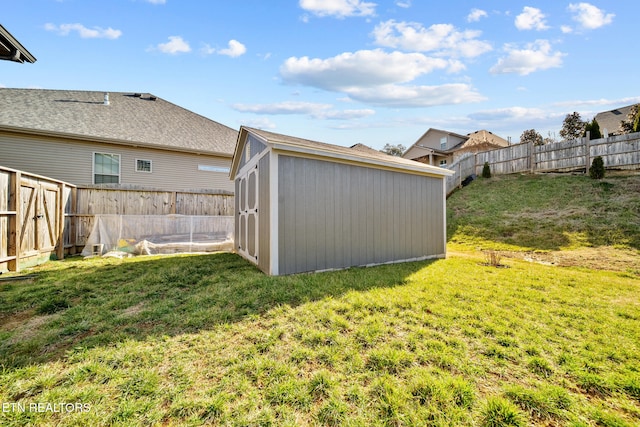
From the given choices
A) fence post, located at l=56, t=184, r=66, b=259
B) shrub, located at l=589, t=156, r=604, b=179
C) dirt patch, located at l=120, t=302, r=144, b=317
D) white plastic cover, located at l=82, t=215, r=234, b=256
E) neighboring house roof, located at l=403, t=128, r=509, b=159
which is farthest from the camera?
neighboring house roof, located at l=403, t=128, r=509, b=159

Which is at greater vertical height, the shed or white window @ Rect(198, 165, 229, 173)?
white window @ Rect(198, 165, 229, 173)

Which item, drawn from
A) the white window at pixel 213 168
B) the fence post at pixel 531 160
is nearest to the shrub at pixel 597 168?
the fence post at pixel 531 160

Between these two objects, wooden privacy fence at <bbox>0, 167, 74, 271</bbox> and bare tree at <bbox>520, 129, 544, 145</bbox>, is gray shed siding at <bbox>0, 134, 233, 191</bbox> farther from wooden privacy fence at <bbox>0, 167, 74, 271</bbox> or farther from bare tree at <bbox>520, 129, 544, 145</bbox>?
bare tree at <bbox>520, 129, 544, 145</bbox>

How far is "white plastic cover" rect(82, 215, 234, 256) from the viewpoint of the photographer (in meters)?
7.63

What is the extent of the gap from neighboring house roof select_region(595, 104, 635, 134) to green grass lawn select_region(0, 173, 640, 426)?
84.9ft

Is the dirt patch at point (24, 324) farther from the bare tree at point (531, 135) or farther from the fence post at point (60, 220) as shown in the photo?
the bare tree at point (531, 135)

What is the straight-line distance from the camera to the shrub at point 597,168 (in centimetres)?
1074

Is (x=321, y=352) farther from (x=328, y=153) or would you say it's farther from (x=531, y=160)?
(x=531, y=160)

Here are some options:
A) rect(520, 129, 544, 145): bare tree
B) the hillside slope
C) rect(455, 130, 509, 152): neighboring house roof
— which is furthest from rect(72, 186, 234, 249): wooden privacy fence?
rect(520, 129, 544, 145): bare tree

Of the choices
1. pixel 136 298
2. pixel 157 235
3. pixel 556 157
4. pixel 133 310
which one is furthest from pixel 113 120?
pixel 556 157

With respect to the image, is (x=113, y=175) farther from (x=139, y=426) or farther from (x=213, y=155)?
(x=139, y=426)

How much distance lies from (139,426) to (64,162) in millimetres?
12454

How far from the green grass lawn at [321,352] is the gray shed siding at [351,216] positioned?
85 centimetres

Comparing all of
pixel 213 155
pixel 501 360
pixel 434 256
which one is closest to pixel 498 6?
pixel 434 256
